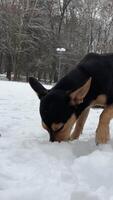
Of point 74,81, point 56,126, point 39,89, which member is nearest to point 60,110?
point 56,126

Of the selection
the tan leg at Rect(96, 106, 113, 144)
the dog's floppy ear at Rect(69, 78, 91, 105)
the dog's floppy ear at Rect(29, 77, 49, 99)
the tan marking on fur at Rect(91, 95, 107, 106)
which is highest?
the dog's floppy ear at Rect(69, 78, 91, 105)

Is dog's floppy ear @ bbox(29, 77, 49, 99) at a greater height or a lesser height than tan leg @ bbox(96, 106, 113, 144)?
greater

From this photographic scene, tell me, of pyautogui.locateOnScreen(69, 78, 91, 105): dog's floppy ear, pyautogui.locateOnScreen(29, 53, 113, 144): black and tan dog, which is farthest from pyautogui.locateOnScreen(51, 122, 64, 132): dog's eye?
pyautogui.locateOnScreen(69, 78, 91, 105): dog's floppy ear

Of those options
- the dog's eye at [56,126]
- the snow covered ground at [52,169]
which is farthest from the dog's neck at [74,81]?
the snow covered ground at [52,169]

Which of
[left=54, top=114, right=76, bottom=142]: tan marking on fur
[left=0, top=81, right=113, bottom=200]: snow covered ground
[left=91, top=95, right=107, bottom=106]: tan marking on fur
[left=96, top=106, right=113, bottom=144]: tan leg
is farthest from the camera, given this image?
[left=91, top=95, right=107, bottom=106]: tan marking on fur

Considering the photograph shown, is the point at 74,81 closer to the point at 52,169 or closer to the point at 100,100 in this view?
the point at 100,100

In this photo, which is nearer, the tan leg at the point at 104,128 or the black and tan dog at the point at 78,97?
the black and tan dog at the point at 78,97

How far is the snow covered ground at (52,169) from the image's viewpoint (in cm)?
347

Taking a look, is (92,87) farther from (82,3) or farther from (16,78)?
(82,3)

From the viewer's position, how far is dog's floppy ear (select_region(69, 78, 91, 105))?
5191mm

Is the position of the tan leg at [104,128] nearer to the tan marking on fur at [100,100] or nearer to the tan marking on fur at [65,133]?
the tan marking on fur at [100,100]

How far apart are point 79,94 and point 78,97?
0.15 ft

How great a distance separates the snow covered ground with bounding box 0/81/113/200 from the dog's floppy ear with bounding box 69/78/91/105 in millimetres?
479

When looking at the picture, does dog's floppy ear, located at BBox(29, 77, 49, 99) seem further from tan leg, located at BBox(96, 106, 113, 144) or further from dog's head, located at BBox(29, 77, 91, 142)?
tan leg, located at BBox(96, 106, 113, 144)
